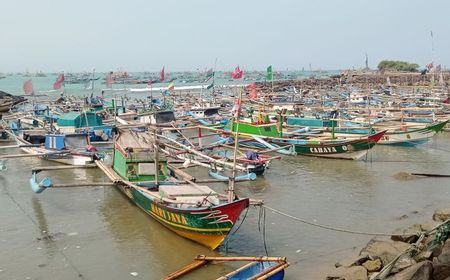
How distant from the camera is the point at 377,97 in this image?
5228 centimetres

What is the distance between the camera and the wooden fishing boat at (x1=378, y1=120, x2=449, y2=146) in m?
29.6

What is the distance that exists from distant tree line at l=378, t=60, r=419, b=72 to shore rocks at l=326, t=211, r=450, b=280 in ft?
395

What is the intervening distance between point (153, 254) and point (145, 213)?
124 inches

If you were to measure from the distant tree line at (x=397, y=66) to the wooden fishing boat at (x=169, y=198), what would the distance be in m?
117

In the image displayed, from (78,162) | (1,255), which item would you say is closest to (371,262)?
(1,255)

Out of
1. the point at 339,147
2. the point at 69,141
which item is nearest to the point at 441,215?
the point at 339,147

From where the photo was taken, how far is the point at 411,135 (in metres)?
29.9

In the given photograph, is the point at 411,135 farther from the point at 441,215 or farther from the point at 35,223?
the point at 35,223

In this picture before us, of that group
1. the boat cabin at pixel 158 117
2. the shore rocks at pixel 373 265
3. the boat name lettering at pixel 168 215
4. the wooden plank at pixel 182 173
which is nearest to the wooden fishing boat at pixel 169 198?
the boat name lettering at pixel 168 215

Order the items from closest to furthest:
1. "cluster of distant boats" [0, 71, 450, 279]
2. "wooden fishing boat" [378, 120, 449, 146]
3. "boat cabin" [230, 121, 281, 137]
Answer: "cluster of distant boats" [0, 71, 450, 279] < "boat cabin" [230, 121, 281, 137] < "wooden fishing boat" [378, 120, 449, 146]

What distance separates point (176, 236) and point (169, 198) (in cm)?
115

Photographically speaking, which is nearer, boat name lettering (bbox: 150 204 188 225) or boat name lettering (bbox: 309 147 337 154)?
boat name lettering (bbox: 150 204 188 225)

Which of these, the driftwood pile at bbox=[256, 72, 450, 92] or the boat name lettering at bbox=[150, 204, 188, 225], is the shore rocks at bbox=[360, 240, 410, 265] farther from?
the driftwood pile at bbox=[256, 72, 450, 92]

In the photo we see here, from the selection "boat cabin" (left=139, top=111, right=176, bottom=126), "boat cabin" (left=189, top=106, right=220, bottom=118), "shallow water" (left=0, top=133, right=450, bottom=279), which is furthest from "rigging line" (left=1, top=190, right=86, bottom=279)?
"boat cabin" (left=189, top=106, right=220, bottom=118)
